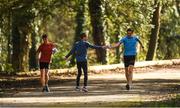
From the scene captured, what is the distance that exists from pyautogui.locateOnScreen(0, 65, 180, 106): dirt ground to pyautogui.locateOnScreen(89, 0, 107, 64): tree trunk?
3946 mm

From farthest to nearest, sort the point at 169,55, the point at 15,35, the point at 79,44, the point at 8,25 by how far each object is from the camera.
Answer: the point at 169,55 < the point at 8,25 < the point at 15,35 < the point at 79,44

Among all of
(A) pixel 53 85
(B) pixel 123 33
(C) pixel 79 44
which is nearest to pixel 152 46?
(B) pixel 123 33

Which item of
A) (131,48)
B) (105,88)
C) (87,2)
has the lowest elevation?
(105,88)

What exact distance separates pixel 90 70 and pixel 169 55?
1642 cm

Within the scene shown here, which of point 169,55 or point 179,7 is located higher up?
point 179,7

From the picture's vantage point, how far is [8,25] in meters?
33.9

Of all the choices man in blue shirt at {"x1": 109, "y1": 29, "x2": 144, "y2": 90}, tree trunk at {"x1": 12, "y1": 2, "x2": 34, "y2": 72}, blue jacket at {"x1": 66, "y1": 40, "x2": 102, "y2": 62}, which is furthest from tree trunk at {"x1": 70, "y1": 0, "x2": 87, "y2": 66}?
blue jacket at {"x1": 66, "y1": 40, "x2": 102, "y2": 62}

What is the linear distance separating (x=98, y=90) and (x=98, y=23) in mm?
11648

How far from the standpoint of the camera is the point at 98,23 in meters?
32.1

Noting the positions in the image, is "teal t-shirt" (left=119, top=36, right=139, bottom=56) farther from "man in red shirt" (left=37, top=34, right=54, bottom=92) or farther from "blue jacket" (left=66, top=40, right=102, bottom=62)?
"man in red shirt" (left=37, top=34, right=54, bottom=92)

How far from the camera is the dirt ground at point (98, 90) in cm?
1772

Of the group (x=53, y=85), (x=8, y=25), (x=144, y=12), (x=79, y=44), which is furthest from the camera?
(x=8, y=25)

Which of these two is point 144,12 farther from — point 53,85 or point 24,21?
point 53,85

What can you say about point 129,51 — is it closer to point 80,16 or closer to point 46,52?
point 46,52
